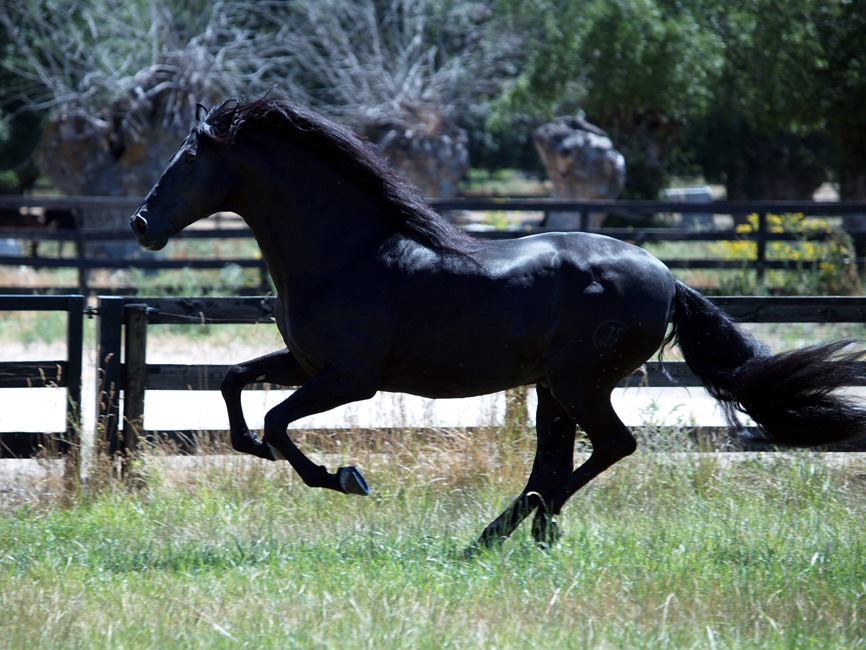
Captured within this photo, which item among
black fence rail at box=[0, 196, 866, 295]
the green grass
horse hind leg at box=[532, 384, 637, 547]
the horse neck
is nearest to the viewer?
the green grass

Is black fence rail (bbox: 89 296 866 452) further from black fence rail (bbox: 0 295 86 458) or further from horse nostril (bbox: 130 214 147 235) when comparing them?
horse nostril (bbox: 130 214 147 235)

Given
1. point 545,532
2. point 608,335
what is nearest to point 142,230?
point 608,335

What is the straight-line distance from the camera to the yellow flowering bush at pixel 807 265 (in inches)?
463

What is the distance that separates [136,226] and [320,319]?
3.01 feet

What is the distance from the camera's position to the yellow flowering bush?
463 inches

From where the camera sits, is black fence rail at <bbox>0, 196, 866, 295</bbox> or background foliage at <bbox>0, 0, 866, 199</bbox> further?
background foliage at <bbox>0, 0, 866, 199</bbox>

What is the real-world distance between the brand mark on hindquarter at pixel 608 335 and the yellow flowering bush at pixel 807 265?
8.35m

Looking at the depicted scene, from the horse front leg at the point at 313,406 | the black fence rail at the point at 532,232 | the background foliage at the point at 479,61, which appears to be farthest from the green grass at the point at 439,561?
the background foliage at the point at 479,61

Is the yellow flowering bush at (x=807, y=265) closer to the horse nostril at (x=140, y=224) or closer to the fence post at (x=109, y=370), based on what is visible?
the fence post at (x=109, y=370)

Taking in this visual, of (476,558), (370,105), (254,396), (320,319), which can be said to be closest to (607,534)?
(476,558)

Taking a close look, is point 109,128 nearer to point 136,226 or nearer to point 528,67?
point 528,67

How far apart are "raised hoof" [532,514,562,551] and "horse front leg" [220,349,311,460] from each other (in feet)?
4.26

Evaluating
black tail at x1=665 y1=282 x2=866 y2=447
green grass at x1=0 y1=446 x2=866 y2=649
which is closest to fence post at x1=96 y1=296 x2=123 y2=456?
green grass at x1=0 y1=446 x2=866 y2=649

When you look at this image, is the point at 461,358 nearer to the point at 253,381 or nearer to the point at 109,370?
the point at 253,381
